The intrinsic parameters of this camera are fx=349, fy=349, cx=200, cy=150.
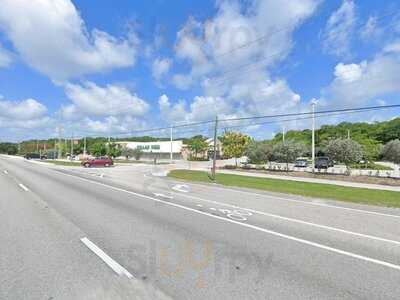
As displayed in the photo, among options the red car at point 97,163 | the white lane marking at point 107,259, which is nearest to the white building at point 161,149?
the red car at point 97,163

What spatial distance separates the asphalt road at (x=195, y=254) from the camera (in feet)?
15.0

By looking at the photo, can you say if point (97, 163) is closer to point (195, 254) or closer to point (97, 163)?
point (97, 163)

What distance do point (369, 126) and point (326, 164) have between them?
66726 mm

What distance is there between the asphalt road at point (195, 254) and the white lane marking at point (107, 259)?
0.02 meters

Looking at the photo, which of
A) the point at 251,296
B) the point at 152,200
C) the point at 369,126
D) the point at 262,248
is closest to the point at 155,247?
the point at 262,248

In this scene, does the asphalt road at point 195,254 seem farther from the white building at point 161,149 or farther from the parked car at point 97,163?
the white building at point 161,149

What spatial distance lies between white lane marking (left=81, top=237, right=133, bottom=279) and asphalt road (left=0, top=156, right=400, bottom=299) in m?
0.02

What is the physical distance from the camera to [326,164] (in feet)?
156

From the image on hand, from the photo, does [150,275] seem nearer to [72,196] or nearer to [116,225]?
[116,225]

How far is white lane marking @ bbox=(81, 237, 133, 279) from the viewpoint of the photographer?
16.9 ft

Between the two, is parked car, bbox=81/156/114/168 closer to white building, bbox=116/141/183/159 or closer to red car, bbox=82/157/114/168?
red car, bbox=82/157/114/168

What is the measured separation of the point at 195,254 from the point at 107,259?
150 cm

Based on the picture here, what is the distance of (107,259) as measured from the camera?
5.76m

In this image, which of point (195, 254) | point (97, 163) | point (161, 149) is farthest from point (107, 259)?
point (161, 149)
